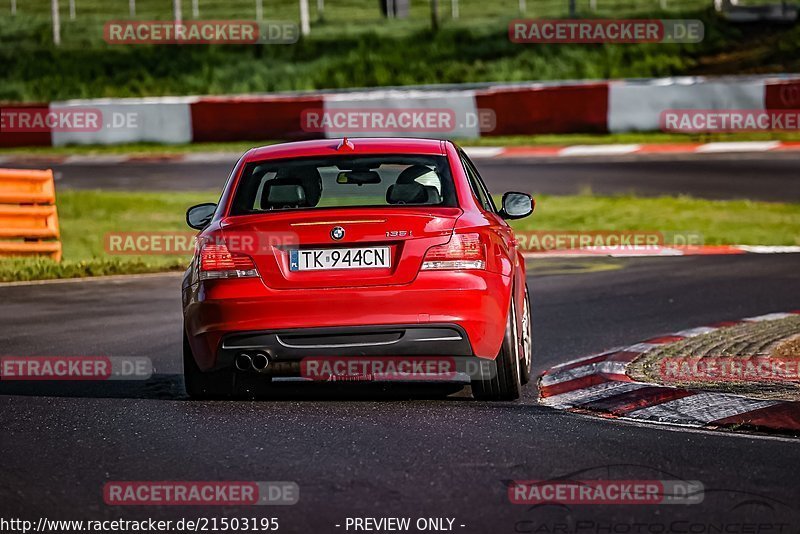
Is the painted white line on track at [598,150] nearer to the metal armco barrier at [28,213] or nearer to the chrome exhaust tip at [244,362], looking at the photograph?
the metal armco barrier at [28,213]

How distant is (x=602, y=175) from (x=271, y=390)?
17.5m

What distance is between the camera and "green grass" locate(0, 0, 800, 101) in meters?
47.4

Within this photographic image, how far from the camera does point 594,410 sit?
28.1 feet

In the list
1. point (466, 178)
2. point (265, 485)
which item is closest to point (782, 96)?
point (466, 178)

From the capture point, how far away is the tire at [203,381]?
29.3 ft

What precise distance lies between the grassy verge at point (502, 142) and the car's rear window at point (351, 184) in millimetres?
22805
